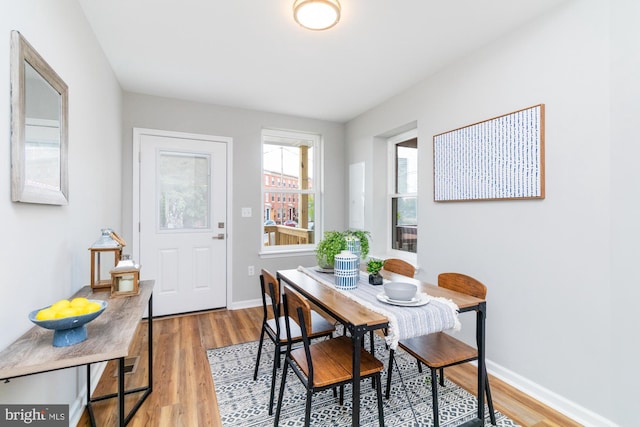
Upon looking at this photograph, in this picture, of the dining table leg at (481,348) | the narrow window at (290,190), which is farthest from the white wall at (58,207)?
the dining table leg at (481,348)

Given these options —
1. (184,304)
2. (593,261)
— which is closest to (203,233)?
(184,304)

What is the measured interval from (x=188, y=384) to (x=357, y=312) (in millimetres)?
1436

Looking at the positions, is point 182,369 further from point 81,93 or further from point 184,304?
point 81,93

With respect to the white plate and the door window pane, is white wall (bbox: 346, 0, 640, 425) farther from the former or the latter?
the door window pane

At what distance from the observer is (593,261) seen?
5.67ft

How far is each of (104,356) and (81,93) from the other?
1.69m

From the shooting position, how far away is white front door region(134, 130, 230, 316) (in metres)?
3.36

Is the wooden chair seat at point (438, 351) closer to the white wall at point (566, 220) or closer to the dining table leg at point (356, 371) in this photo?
the dining table leg at point (356, 371)

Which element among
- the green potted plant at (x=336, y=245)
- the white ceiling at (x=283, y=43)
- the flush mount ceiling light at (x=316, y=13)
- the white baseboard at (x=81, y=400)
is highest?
the white ceiling at (x=283, y=43)

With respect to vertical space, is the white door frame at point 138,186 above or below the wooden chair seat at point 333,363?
above

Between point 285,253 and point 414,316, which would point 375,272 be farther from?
point 285,253

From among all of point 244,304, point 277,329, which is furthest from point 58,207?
point 244,304

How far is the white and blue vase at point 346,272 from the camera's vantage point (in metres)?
1.88

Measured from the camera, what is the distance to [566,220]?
1.84 metres
